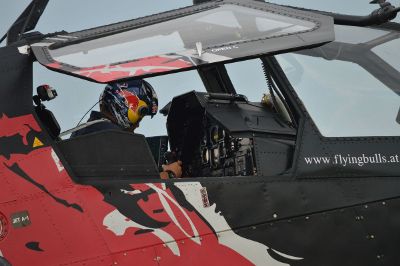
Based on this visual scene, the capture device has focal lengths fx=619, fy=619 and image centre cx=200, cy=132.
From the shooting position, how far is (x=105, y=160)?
15.1ft

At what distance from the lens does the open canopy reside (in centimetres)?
419

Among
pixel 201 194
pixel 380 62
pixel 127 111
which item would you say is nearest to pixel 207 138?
pixel 127 111

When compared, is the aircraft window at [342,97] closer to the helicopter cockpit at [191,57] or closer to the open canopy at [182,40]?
the helicopter cockpit at [191,57]

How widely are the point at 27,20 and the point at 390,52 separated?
3.16 metres

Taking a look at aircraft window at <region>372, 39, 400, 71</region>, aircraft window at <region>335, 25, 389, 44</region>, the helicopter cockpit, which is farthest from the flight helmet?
aircraft window at <region>372, 39, 400, 71</region>

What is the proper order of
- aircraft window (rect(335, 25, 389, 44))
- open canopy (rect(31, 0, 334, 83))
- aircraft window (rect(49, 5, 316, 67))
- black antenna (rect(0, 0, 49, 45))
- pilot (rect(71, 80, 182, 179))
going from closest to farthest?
open canopy (rect(31, 0, 334, 83)) → aircraft window (rect(49, 5, 316, 67)) → black antenna (rect(0, 0, 49, 45)) → pilot (rect(71, 80, 182, 179)) → aircraft window (rect(335, 25, 389, 44))

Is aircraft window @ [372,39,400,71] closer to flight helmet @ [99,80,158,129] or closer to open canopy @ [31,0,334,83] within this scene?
open canopy @ [31,0,334,83]

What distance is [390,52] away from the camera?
5.59 metres

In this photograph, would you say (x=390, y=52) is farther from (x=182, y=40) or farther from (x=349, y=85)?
(x=182, y=40)

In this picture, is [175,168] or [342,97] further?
[175,168]

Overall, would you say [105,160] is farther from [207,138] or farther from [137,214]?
[207,138]

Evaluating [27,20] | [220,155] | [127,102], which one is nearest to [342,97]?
[220,155]

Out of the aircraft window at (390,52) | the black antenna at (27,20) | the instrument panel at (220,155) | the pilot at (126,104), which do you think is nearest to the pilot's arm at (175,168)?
the pilot at (126,104)

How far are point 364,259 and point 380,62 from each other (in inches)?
70.6
